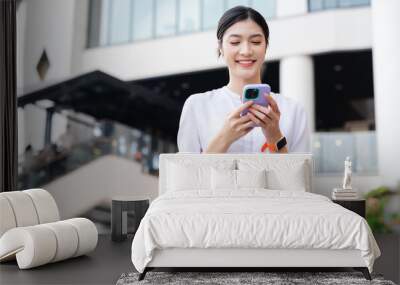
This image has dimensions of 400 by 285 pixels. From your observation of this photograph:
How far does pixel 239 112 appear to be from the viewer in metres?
4.90

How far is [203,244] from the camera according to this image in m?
3.18

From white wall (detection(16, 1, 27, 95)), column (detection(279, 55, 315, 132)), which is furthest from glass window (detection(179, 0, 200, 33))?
white wall (detection(16, 1, 27, 95))

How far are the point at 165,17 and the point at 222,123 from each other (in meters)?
1.85

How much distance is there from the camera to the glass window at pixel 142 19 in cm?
611

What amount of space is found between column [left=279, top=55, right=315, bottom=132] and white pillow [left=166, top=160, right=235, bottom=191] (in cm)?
144

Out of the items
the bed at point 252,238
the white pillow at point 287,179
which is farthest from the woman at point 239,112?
the bed at point 252,238

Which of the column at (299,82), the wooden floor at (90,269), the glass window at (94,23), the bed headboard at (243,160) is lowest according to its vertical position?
the wooden floor at (90,269)

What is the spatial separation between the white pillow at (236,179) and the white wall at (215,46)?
157 cm

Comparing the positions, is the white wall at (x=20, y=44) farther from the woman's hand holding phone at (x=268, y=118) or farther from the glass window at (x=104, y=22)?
the woman's hand holding phone at (x=268, y=118)

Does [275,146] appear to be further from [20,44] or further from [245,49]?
[20,44]

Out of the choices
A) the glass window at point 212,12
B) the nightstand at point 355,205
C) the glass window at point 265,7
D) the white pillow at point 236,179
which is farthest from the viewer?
the glass window at point 212,12

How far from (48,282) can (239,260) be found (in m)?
1.35

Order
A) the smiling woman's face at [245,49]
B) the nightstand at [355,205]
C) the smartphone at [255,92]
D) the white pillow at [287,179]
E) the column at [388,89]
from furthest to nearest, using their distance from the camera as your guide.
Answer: the column at [388,89], the smiling woman's face at [245,49], the nightstand at [355,205], the smartphone at [255,92], the white pillow at [287,179]

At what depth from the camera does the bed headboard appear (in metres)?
4.88
